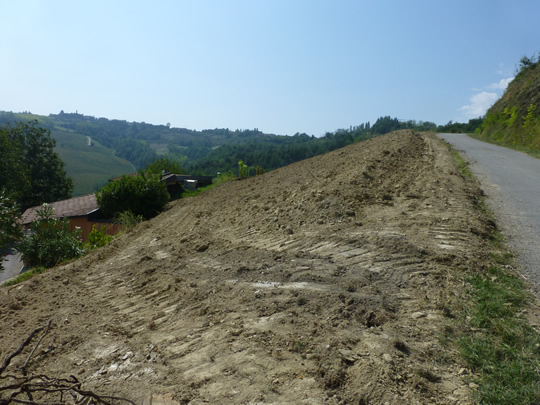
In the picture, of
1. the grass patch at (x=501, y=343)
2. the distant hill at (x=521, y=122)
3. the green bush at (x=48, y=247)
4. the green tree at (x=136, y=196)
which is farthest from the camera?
the distant hill at (x=521, y=122)

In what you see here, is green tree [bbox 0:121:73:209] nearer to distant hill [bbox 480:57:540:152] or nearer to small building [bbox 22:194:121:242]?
small building [bbox 22:194:121:242]

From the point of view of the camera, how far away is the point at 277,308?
12.4 feet

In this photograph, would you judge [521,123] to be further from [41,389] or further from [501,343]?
[41,389]

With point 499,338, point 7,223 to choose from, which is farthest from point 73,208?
point 499,338

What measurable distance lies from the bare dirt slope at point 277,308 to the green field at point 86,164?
292ft

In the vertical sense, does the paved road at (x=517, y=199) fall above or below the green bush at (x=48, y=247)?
above

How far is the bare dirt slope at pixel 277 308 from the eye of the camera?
283cm

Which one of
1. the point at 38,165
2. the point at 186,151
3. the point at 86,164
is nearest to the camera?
the point at 38,165

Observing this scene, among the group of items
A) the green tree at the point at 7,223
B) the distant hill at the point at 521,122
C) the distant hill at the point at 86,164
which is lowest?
the distant hill at the point at 86,164

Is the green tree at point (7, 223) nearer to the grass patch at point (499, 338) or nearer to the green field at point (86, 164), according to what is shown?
the grass patch at point (499, 338)

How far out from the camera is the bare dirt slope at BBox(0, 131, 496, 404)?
2.83 metres

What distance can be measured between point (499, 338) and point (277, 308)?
178 centimetres

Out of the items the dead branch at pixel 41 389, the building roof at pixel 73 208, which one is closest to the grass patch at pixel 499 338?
the dead branch at pixel 41 389

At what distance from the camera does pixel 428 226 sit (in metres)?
5.72
